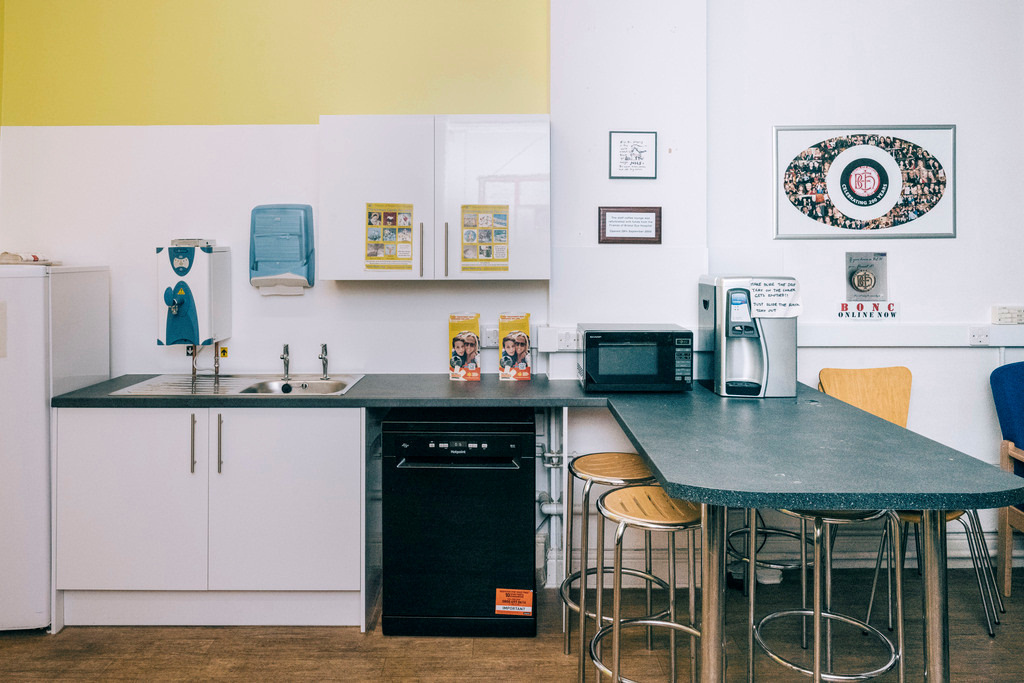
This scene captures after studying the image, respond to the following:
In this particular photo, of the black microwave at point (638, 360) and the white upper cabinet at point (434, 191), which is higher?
the white upper cabinet at point (434, 191)

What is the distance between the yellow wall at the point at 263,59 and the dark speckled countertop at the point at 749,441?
1.25m

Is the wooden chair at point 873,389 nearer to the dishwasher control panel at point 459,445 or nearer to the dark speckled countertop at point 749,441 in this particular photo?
the dark speckled countertop at point 749,441

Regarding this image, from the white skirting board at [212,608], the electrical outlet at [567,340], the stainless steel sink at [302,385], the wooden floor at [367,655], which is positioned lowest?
the wooden floor at [367,655]

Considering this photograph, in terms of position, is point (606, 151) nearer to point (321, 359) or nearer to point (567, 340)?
point (567, 340)

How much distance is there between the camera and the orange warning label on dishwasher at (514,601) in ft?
9.53

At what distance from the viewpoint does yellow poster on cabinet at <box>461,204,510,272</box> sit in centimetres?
319

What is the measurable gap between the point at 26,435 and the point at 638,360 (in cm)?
235

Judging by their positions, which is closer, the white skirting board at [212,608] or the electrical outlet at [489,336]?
the white skirting board at [212,608]

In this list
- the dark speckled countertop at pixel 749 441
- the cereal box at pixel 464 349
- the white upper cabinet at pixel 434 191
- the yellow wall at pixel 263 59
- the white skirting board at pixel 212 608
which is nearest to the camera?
the dark speckled countertop at pixel 749 441

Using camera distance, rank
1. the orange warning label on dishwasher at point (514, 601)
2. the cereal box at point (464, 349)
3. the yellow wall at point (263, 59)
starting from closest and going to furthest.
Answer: the orange warning label on dishwasher at point (514, 601) < the cereal box at point (464, 349) < the yellow wall at point (263, 59)

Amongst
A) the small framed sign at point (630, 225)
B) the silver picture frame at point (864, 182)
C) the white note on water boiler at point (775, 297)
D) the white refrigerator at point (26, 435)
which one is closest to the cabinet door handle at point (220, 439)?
the white refrigerator at point (26, 435)

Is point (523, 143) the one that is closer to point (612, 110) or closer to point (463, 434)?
point (612, 110)

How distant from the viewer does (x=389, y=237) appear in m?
3.20

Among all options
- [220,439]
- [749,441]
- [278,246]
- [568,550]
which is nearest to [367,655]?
[568,550]
